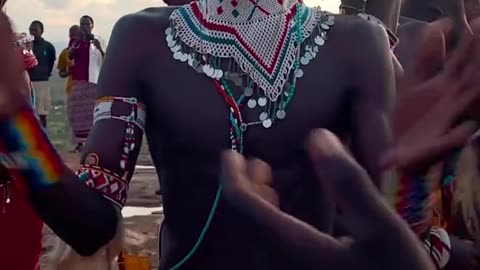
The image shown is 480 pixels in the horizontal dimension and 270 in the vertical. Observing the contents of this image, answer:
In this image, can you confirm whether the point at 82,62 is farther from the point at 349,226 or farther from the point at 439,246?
the point at 349,226

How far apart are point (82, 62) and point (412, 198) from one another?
29.5ft

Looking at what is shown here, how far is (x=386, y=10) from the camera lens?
3.22m

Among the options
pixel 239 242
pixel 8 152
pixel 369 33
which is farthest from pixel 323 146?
pixel 369 33

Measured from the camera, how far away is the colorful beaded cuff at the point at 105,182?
1882mm

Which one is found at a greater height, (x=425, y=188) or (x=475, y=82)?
(x=475, y=82)

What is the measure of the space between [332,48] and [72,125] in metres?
8.69

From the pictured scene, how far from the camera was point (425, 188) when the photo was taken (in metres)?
1.46

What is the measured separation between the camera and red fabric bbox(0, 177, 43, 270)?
10.6 ft

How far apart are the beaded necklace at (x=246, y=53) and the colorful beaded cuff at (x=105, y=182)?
17cm

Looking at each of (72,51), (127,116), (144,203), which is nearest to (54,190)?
(127,116)

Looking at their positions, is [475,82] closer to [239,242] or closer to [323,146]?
[323,146]

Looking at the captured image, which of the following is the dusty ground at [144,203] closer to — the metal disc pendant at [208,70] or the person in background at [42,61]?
the person in background at [42,61]

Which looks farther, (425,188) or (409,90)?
(425,188)

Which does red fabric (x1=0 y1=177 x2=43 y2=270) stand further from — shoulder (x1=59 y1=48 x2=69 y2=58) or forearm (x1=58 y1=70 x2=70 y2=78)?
shoulder (x1=59 y1=48 x2=69 y2=58)
